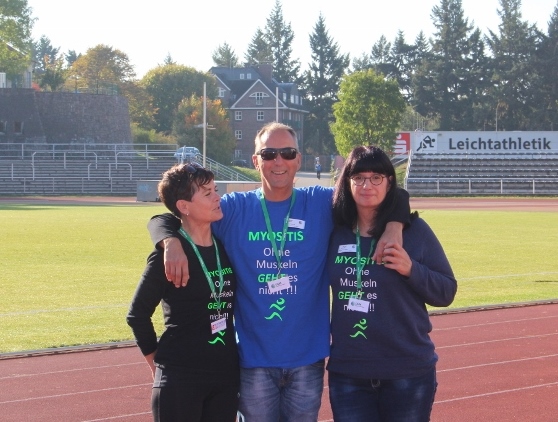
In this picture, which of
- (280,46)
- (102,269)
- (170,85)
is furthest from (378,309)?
(280,46)

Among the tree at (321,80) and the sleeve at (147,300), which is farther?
the tree at (321,80)

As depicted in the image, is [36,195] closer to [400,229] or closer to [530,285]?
[530,285]

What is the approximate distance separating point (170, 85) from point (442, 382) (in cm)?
10004

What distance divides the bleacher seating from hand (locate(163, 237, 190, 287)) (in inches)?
2012

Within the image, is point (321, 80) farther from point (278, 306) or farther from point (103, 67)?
point (278, 306)

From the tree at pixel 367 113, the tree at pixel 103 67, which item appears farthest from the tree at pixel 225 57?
the tree at pixel 367 113

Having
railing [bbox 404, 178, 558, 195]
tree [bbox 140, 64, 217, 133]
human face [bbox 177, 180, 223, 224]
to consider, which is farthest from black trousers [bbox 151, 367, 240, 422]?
tree [bbox 140, 64, 217, 133]

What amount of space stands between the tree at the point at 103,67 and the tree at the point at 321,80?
22.3 metres

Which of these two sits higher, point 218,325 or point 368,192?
point 368,192

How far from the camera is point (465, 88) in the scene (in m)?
99.6

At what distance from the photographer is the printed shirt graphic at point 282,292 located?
4.33 metres

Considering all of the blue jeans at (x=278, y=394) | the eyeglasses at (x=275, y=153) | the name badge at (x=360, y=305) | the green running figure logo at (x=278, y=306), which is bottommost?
the blue jeans at (x=278, y=394)

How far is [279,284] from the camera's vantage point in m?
4.30

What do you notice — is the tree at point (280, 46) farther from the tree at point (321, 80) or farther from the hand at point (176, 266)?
the hand at point (176, 266)
